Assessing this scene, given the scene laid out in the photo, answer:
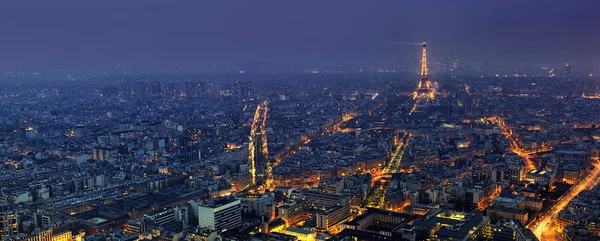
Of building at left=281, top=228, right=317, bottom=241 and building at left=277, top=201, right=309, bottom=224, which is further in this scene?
building at left=277, top=201, right=309, bottom=224

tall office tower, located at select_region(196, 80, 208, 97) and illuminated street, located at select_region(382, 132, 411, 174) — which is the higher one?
tall office tower, located at select_region(196, 80, 208, 97)

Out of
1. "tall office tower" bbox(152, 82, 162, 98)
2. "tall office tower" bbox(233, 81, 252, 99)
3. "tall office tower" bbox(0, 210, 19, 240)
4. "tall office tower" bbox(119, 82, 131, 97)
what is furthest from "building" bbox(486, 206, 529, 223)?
"tall office tower" bbox(119, 82, 131, 97)

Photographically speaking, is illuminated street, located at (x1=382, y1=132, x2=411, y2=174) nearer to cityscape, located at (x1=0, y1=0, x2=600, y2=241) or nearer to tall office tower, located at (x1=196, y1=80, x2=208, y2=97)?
cityscape, located at (x1=0, y1=0, x2=600, y2=241)

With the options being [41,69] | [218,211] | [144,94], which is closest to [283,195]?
[218,211]

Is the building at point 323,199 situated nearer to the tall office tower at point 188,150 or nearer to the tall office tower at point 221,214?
the tall office tower at point 221,214

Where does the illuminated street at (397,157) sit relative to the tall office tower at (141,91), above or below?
below

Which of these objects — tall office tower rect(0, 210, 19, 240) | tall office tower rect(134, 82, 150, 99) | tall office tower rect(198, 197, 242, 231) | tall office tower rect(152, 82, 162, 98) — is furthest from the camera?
tall office tower rect(152, 82, 162, 98)

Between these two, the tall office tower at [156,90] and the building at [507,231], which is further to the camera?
the tall office tower at [156,90]

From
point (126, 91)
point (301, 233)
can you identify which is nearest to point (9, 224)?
point (301, 233)

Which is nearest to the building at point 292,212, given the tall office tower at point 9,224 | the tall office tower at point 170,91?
the tall office tower at point 9,224
